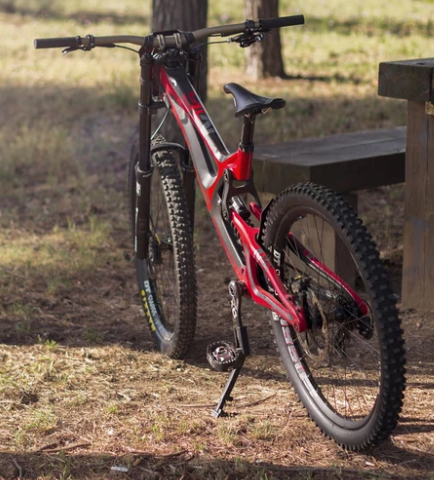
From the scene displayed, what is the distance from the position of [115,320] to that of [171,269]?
1.44 feet

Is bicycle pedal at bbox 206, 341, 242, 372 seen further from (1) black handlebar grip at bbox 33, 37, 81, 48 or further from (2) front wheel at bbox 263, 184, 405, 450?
(1) black handlebar grip at bbox 33, 37, 81, 48

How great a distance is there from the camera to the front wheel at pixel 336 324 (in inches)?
112

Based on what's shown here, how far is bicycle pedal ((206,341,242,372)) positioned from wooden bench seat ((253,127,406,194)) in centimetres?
135

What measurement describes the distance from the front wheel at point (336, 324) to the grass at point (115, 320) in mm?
153

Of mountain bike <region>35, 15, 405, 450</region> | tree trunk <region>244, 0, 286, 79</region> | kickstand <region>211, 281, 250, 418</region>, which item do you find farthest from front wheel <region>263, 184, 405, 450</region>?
tree trunk <region>244, 0, 286, 79</region>

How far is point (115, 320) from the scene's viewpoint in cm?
477

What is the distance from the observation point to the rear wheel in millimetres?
3875

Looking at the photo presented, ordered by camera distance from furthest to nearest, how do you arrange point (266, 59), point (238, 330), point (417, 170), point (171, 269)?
point (266, 59)
point (171, 269)
point (417, 170)
point (238, 330)

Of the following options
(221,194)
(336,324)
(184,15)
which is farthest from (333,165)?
(184,15)

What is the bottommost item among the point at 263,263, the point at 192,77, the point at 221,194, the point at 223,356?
the point at 223,356

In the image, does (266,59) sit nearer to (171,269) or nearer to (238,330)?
(171,269)

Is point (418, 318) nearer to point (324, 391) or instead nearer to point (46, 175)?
point (324, 391)

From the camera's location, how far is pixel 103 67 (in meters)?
11.5

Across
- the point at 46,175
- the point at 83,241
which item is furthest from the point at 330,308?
the point at 46,175
